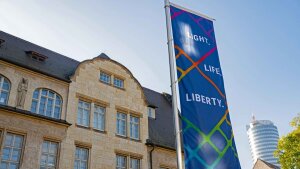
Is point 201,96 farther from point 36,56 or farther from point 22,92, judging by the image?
point 36,56

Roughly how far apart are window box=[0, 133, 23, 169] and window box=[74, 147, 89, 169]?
353cm

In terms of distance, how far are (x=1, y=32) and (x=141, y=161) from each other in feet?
44.6

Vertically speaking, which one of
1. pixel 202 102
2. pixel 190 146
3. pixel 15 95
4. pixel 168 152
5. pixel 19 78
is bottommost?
pixel 190 146

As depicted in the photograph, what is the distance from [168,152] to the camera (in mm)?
24672

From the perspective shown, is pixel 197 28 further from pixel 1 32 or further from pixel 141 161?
pixel 1 32

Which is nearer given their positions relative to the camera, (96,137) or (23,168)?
(23,168)

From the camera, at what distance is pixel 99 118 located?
22281 millimetres

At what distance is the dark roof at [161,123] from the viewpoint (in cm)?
2489

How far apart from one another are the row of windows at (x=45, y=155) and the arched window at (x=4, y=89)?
1.99 metres

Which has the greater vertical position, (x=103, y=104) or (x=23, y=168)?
(x=103, y=104)

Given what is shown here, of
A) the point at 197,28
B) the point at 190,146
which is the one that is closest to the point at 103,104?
the point at 197,28

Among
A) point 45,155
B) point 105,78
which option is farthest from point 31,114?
point 105,78

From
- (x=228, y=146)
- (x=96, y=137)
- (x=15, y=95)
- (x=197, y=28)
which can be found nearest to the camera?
(x=228, y=146)

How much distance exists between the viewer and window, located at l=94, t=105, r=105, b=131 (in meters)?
21.9
